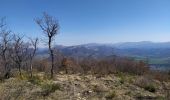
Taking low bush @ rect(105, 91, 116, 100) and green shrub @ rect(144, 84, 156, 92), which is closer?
low bush @ rect(105, 91, 116, 100)

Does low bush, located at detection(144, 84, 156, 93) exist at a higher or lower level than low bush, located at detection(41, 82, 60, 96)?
lower

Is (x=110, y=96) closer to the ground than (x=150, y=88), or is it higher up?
higher up

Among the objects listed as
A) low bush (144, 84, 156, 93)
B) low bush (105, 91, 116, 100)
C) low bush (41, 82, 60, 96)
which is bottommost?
low bush (144, 84, 156, 93)

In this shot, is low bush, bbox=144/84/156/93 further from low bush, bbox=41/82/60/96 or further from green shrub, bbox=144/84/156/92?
low bush, bbox=41/82/60/96

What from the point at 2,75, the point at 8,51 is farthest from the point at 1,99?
the point at 8,51

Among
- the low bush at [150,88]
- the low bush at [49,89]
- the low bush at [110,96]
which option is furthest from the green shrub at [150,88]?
the low bush at [49,89]

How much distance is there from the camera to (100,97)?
12.9 meters

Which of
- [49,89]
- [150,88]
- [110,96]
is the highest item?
[49,89]

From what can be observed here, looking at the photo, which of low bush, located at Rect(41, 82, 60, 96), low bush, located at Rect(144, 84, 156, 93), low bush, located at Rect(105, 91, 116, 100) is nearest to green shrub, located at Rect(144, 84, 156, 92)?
low bush, located at Rect(144, 84, 156, 93)

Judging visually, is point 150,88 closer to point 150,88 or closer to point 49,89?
point 150,88

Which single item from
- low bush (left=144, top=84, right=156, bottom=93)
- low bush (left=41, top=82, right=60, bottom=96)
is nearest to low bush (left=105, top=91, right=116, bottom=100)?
low bush (left=41, top=82, right=60, bottom=96)

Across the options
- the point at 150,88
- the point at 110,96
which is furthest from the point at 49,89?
the point at 150,88

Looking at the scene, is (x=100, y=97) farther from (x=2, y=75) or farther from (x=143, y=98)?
(x=2, y=75)

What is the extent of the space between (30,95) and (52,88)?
167cm
